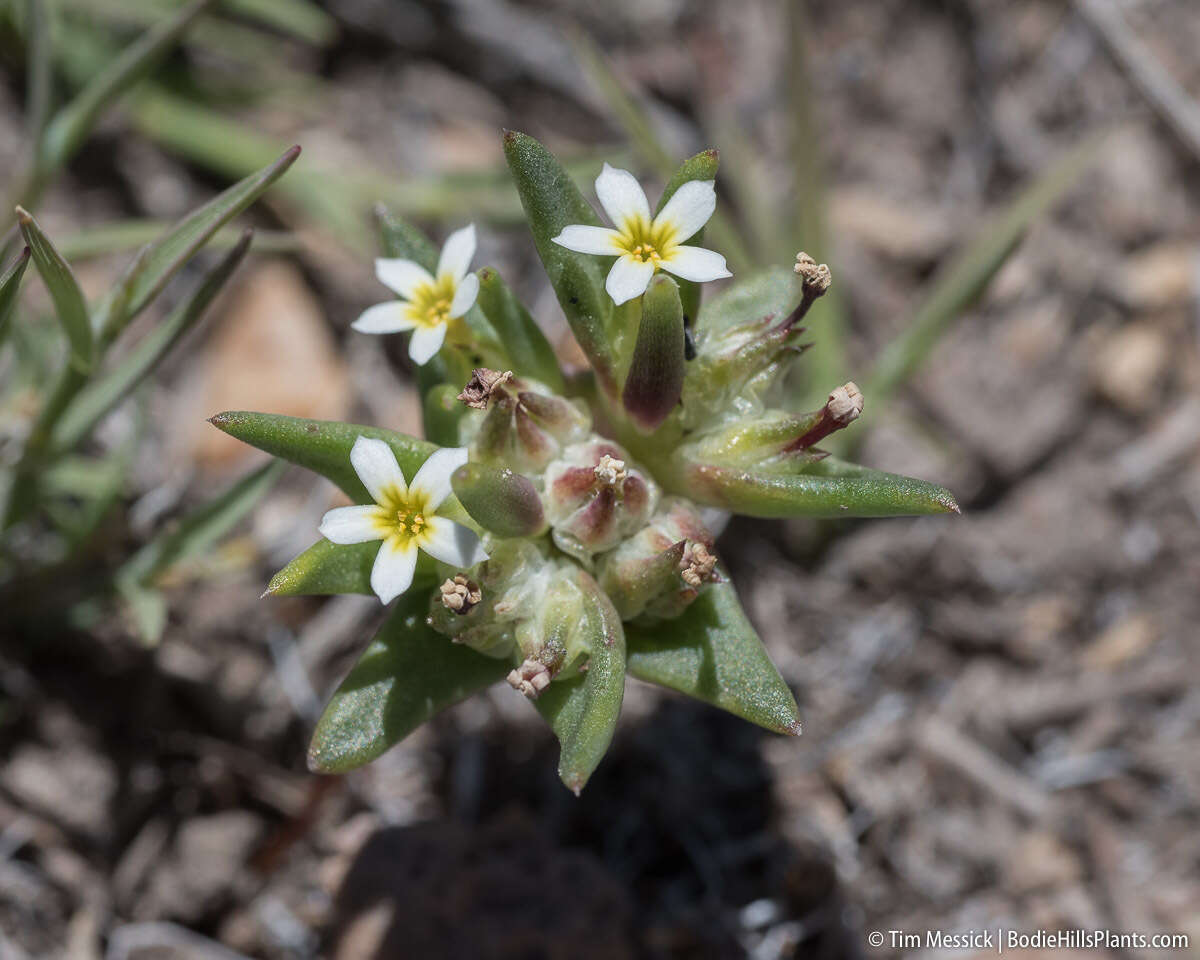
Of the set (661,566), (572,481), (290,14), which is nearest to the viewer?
(661,566)

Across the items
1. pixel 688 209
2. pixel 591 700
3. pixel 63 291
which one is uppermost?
pixel 688 209

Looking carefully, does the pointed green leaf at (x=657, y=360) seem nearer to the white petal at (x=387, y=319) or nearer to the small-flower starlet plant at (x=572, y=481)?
the small-flower starlet plant at (x=572, y=481)

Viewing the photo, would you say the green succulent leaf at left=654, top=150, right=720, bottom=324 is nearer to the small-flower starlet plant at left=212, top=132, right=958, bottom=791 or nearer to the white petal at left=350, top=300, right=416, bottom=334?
the small-flower starlet plant at left=212, top=132, right=958, bottom=791

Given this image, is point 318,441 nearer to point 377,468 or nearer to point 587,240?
point 377,468

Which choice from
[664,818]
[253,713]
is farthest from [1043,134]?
[253,713]

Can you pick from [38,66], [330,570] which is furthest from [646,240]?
[38,66]

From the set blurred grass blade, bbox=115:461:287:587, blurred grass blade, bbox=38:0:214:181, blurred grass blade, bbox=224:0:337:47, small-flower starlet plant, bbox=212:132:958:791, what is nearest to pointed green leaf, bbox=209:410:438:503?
small-flower starlet plant, bbox=212:132:958:791

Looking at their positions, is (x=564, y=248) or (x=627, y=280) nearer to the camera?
(x=627, y=280)
